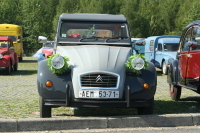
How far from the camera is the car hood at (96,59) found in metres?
7.32

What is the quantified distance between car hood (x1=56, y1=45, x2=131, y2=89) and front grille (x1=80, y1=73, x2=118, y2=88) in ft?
0.23

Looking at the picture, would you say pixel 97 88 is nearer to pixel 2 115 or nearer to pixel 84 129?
pixel 84 129

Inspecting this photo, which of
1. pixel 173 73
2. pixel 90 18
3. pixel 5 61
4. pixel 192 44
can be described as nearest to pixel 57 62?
pixel 90 18

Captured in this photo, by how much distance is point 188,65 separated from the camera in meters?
9.59

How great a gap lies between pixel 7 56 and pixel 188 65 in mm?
12732

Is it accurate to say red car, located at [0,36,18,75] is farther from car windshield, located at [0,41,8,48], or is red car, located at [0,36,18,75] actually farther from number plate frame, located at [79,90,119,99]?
number plate frame, located at [79,90,119,99]

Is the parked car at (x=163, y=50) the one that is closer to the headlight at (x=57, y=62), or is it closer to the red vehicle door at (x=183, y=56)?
the red vehicle door at (x=183, y=56)

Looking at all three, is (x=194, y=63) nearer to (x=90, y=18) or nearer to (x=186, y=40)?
(x=186, y=40)

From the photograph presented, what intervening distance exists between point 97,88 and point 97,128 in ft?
2.20

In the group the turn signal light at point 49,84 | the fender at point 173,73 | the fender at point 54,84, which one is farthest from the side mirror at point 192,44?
the turn signal light at point 49,84

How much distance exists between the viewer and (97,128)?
23.4 feet

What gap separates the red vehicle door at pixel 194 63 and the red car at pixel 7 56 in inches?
486

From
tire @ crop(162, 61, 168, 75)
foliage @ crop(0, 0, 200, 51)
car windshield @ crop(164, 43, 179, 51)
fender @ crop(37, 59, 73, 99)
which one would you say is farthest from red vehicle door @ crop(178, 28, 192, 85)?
foliage @ crop(0, 0, 200, 51)

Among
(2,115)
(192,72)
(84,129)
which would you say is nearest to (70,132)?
(84,129)
